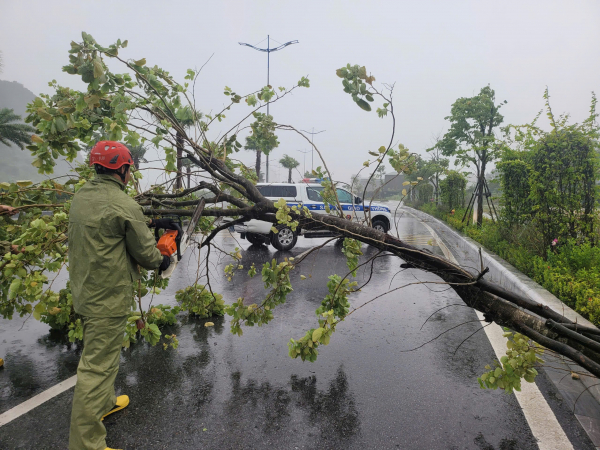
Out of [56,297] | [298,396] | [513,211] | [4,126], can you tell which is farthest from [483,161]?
[4,126]

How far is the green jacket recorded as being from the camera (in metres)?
2.32

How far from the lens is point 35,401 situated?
9.88 feet

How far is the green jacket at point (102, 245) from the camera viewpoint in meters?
2.32

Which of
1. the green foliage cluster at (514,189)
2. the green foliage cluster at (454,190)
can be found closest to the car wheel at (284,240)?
the green foliage cluster at (514,189)

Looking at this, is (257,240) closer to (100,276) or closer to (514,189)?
(514,189)

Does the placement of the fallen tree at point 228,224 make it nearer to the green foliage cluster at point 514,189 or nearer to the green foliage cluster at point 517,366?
the green foliage cluster at point 517,366

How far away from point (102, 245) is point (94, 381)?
0.84 m

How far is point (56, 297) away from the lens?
2.92m

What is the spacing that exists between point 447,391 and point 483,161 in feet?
41.7

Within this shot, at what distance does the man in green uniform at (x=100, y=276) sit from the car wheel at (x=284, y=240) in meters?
7.63

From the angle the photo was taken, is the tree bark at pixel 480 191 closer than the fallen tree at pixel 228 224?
No

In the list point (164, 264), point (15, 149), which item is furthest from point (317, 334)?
point (15, 149)

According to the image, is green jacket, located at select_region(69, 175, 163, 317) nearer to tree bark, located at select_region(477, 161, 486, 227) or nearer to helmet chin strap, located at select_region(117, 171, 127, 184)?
helmet chin strap, located at select_region(117, 171, 127, 184)

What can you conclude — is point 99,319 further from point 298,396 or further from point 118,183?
point 298,396
